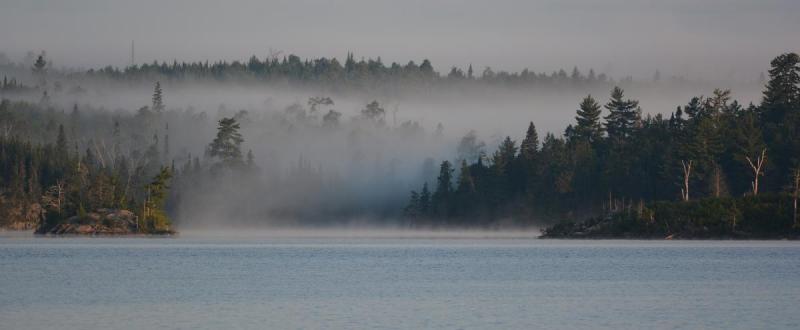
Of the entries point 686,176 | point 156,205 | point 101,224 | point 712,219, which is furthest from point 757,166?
point 101,224

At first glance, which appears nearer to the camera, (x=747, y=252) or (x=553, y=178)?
(x=747, y=252)

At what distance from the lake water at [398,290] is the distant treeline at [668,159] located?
42.4 metres

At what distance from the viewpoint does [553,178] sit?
617 feet

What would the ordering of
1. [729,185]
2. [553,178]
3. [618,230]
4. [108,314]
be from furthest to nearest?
[553,178]
[729,185]
[618,230]
[108,314]

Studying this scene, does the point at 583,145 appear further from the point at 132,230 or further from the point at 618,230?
the point at 132,230

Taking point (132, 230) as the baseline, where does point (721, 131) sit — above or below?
above

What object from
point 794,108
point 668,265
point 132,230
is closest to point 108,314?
point 668,265

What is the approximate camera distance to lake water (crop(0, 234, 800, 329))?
1977 inches

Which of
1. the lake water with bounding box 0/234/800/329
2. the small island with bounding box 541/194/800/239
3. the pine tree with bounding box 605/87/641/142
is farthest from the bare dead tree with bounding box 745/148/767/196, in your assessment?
the pine tree with bounding box 605/87/641/142

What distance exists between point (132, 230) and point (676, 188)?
225ft

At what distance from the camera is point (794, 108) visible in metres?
Answer: 167

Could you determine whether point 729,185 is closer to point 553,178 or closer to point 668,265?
Result: point 553,178

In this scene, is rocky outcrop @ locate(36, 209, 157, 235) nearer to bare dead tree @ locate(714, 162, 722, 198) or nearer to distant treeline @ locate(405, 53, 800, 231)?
distant treeline @ locate(405, 53, 800, 231)

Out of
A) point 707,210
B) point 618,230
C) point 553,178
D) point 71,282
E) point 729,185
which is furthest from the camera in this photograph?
point 553,178
